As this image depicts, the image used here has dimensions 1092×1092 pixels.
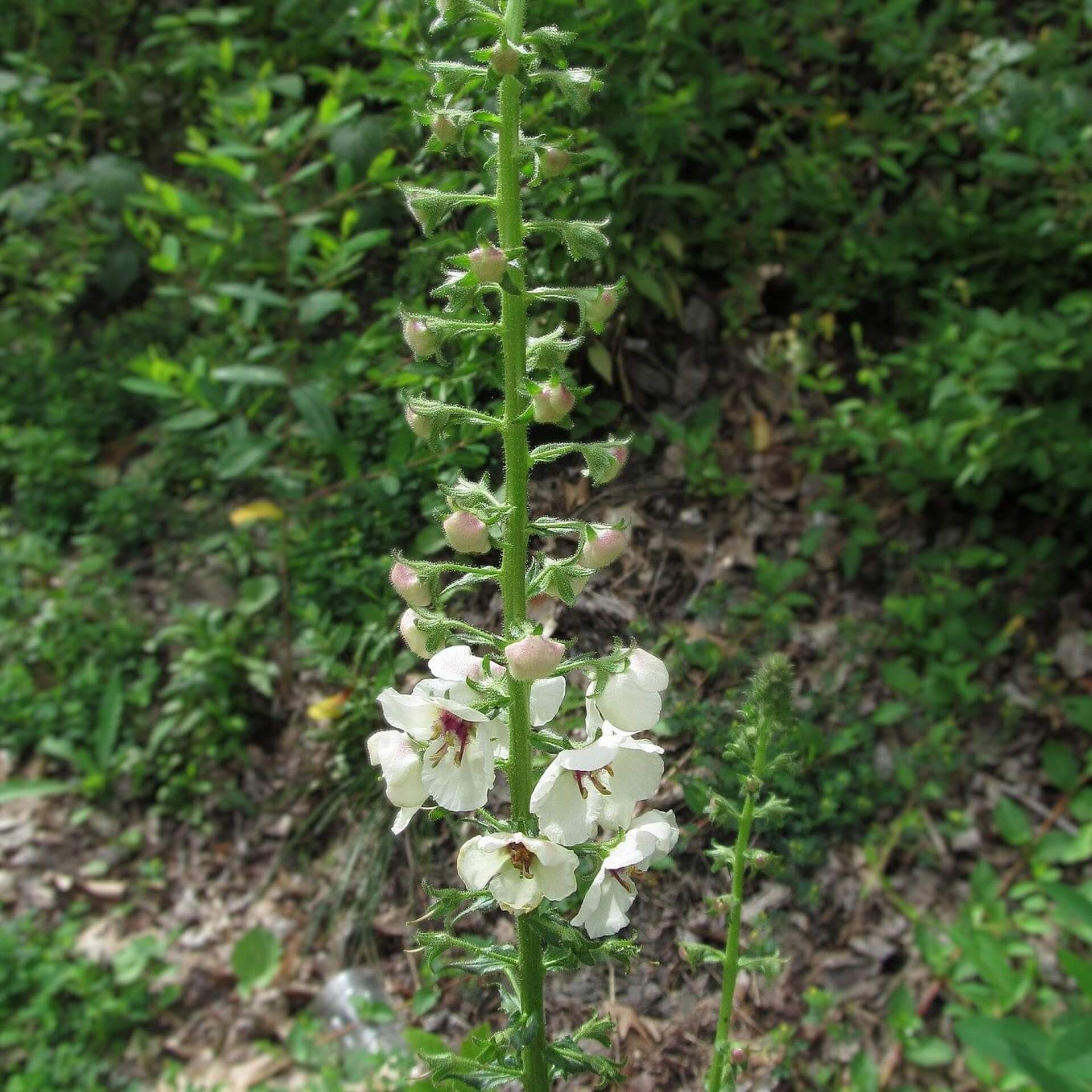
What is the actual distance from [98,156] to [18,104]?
55cm

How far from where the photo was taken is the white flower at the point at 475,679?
69.0 inches

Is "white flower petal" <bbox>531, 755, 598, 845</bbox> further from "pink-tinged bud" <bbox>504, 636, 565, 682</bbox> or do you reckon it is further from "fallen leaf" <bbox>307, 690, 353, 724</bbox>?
"fallen leaf" <bbox>307, 690, 353, 724</bbox>

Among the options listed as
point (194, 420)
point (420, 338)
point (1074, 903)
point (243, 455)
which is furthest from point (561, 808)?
point (194, 420)

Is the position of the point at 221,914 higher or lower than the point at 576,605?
lower

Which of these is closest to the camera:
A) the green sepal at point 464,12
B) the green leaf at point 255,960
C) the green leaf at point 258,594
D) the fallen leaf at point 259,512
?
the green sepal at point 464,12

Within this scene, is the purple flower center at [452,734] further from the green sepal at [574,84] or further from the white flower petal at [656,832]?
the green sepal at [574,84]

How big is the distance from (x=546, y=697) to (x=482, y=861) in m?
0.32

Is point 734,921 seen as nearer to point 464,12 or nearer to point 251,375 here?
point 464,12

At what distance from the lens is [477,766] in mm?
1714

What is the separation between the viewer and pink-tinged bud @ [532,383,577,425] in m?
1.64

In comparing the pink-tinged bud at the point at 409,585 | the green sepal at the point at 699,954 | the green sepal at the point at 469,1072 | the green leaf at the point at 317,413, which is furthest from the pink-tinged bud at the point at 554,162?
the green leaf at the point at 317,413

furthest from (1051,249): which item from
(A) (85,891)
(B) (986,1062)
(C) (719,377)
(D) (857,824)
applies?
(A) (85,891)

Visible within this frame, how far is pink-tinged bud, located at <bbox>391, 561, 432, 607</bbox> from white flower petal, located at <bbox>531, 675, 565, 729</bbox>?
0.87 ft

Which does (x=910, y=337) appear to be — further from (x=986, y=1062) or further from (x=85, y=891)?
(x=85, y=891)
